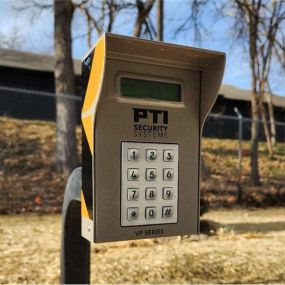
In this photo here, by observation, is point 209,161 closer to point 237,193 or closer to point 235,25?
point 237,193

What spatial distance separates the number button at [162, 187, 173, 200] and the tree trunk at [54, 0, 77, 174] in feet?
20.8

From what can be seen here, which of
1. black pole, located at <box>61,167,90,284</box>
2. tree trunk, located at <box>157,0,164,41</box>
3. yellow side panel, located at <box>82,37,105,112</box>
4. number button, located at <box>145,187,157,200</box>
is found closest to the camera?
yellow side panel, located at <box>82,37,105,112</box>

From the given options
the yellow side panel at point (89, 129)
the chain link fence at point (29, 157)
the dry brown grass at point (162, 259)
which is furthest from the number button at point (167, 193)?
the chain link fence at point (29, 157)

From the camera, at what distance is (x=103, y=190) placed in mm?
1268

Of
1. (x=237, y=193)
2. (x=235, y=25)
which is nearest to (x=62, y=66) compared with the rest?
(x=235, y=25)

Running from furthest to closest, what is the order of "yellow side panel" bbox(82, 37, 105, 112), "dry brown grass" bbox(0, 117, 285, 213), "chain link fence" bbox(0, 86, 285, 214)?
1. "dry brown grass" bbox(0, 117, 285, 213)
2. "chain link fence" bbox(0, 86, 285, 214)
3. "yellow side panel" bbox(82, 37, 105, 112)

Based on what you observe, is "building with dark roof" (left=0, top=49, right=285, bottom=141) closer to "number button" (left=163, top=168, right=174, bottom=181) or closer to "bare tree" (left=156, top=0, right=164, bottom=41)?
"bare tree" (left=156, top=0, right=164, bottom=41)

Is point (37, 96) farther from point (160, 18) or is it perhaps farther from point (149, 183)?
point (149, 183)

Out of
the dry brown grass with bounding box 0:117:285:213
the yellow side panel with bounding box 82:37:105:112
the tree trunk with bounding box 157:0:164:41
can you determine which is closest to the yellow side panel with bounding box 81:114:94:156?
the yellow side panel with bounding box 82:37:105:112

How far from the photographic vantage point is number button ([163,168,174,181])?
136 cm

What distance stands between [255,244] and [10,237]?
2.46 m

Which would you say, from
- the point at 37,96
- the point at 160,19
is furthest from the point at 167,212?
the point at 37,96

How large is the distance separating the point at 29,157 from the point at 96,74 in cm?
767

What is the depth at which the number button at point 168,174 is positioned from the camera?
1.36m
